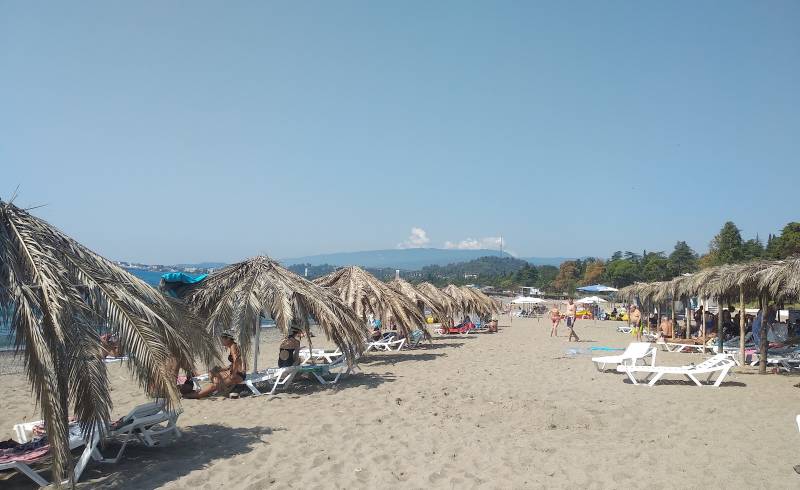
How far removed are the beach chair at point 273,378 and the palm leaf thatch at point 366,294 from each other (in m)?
4.15

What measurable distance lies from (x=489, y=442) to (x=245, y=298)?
4614mm

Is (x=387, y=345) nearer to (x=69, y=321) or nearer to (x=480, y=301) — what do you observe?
(x=480, y=301)

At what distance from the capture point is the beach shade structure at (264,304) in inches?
336

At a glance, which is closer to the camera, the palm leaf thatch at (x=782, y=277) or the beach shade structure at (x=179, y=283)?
the palm leaf thatch at (x=782, y=277)

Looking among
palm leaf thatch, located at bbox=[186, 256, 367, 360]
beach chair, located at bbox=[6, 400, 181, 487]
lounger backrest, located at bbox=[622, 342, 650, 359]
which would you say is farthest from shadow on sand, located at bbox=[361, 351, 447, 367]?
beach chair, located at bbox=[6, 400, 181, 487]

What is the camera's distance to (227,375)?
8195 millimetres

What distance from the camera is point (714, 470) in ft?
16.2

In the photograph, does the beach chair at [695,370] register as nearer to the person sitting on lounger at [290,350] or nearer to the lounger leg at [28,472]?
the person sitting on lounger at [290,350]

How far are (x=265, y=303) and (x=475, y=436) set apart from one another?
14.1 feet

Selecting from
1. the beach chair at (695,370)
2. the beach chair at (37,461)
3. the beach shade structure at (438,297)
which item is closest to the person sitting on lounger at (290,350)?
the beach chair at (37,461)

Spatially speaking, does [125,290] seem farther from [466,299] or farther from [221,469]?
[466,299]

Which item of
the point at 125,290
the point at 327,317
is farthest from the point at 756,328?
the point at 125,290

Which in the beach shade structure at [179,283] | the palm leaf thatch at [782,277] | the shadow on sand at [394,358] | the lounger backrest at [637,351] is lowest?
the shadow on sand at [394,358]

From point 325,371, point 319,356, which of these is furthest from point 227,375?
point 319,356
